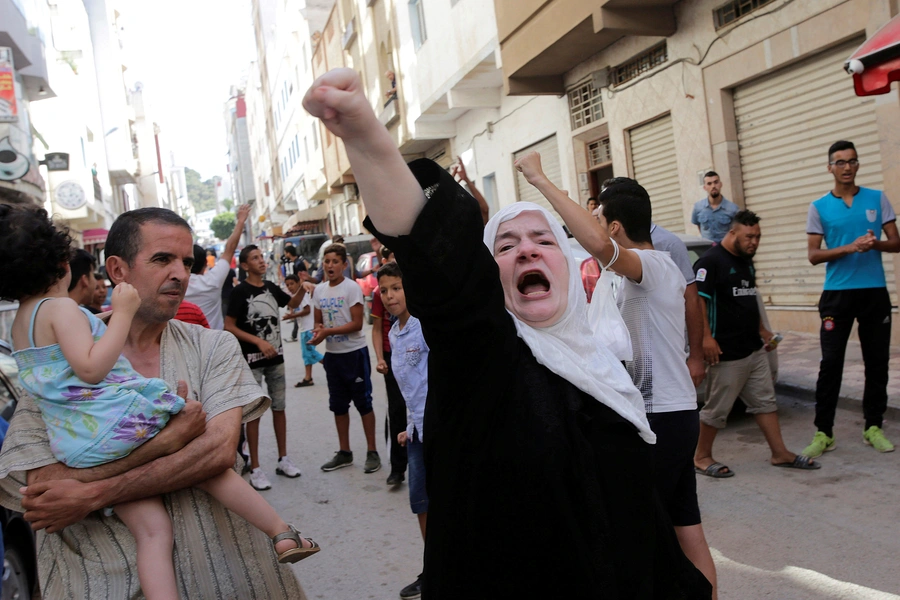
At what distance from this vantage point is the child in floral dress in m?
2.15

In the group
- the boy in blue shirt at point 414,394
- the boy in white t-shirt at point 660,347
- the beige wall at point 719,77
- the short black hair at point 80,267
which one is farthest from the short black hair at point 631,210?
the beige wall at point 719,77

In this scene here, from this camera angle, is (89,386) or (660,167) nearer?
(89,386)

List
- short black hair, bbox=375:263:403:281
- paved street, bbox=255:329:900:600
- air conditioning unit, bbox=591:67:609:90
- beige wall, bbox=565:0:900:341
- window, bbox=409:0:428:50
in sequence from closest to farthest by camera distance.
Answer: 1. paved street, bbox=255:329:900:600
2. short black hair, bbox=375:263:403:281
3. beige wall, bbox=565:0:900:341
4. air conditioning unit, bbox=591:67:609:90
5. window, bbox=409:0:428:50

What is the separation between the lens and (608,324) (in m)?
2.75

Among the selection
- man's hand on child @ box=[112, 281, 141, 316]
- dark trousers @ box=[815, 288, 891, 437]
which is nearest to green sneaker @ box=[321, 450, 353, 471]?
dark trousers @ box=[815, 288, 891, 437]

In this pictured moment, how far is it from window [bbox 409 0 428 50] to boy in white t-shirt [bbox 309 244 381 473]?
13.5 meters

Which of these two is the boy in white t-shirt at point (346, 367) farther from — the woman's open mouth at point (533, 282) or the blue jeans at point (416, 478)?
the woman's open mouth at point (533, 282)

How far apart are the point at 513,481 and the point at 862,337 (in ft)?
15.6

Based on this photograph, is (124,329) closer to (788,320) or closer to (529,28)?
(788,320)

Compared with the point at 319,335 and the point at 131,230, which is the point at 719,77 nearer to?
the point at 319,335

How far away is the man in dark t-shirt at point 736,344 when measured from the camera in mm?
5477

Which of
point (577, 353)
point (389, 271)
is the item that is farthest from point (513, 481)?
point (389, 271)

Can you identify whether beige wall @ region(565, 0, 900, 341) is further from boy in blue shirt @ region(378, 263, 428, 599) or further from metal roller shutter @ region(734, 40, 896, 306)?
boy in blue shirt @ region(378, 263, 428, 599)

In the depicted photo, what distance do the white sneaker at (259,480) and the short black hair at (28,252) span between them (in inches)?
167
